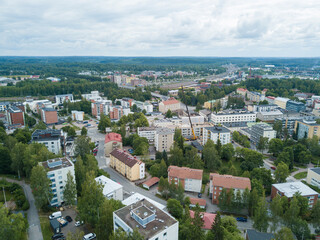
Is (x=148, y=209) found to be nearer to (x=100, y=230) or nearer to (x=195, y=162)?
(x=100, y=230)

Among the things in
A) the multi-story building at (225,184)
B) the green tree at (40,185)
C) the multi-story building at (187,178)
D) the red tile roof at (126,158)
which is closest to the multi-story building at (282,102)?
the multi-story building at (225,184)

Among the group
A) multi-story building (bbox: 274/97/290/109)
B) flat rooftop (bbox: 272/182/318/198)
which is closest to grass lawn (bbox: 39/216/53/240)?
flat rooftop (bbox: 272/182/318/198)

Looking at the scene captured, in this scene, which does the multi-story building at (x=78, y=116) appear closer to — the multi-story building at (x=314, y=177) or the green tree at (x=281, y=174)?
the green tree at (x=281, y=174)

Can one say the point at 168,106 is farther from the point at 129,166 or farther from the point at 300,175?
the point at 300,175

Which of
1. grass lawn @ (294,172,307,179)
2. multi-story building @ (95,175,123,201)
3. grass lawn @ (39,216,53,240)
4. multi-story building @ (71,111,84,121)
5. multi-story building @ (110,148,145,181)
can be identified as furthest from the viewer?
multi-story building @ (71,111,84,121)

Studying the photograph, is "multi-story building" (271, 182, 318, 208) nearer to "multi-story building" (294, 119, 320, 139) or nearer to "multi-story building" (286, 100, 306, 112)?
"multi-story building" (294, 119, 320, 139)
